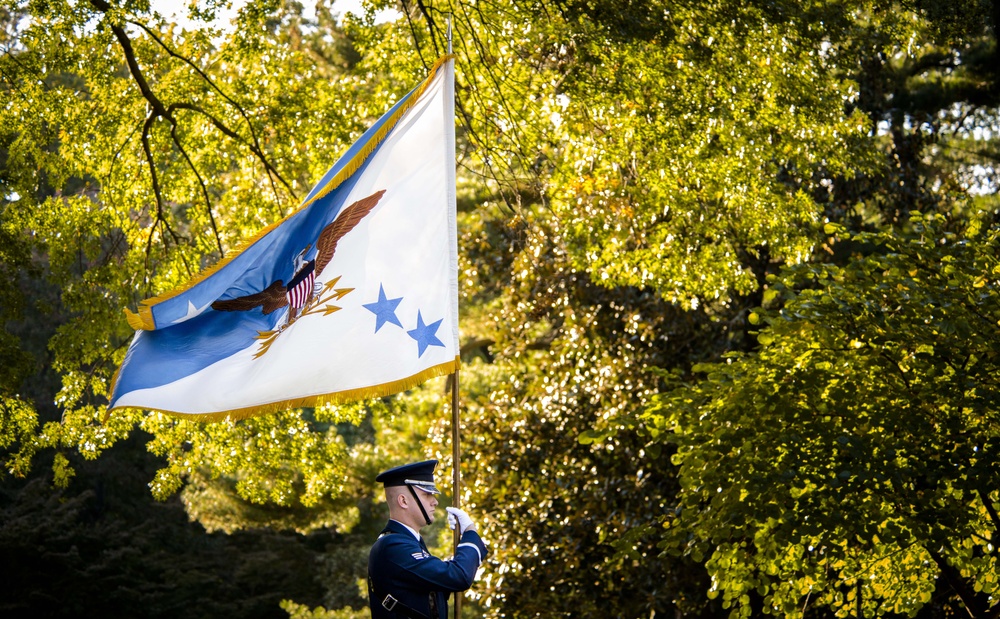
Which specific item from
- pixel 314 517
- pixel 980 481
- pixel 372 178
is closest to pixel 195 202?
pixel 372 178

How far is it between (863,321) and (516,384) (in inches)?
343

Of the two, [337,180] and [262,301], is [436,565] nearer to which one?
[262,301]

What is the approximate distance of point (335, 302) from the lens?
5320 mm

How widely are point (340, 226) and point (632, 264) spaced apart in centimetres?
546

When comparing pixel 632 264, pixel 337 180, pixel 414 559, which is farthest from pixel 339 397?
pixel 632 264

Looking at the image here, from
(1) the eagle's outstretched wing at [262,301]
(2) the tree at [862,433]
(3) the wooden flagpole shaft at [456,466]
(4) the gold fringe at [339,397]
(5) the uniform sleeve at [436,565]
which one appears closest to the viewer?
(3) the wooden flagpole shaft at [456,466]

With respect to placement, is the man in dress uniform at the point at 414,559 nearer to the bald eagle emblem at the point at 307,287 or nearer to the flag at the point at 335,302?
the flag at the point at 335,302

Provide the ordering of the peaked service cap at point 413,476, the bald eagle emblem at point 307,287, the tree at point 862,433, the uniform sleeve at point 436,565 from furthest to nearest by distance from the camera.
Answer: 1. the tree at point 862,433
2. the bald eagle emblem at point 307,287
3. the peaked service cap at point 413,476
4. the uniform sleeve at point 436,565

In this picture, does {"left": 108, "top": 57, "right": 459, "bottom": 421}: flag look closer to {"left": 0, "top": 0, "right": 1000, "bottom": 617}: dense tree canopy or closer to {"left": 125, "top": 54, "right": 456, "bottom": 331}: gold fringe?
{"left": 125, "top": 54, "right": 456, "bottom": 331}: gold fringe

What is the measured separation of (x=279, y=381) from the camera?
5.11 metres

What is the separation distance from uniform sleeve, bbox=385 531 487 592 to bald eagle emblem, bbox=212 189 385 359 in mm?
1264

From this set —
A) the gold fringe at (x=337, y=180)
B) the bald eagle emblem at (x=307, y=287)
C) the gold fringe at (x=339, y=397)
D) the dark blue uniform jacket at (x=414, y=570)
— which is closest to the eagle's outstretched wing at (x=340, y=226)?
the bald eagle emblem at (x=307, y=287)

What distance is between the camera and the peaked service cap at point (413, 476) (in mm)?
4859

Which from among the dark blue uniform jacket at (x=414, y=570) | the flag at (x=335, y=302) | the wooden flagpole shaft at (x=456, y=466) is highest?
the flag at (x=335, y=302)
